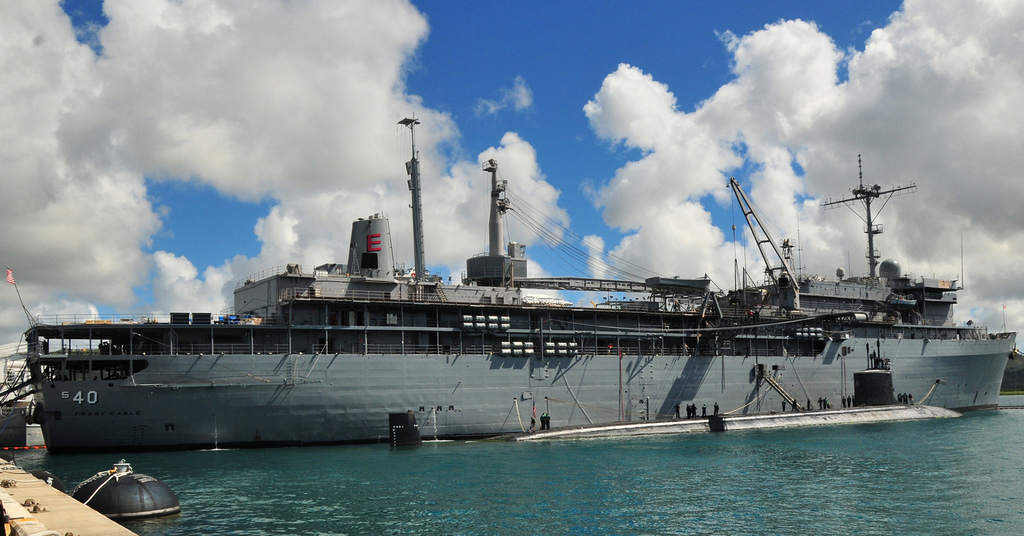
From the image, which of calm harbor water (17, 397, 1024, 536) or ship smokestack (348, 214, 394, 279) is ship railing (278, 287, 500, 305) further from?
calm harbor water (17, 397, 1024, 536)

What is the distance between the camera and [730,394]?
5522 cm

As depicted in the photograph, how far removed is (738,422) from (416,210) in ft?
80.5

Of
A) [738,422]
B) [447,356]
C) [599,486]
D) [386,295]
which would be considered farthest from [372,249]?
[738,422]

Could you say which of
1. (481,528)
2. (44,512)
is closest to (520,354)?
(481,528)

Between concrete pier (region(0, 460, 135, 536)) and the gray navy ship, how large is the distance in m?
15.6

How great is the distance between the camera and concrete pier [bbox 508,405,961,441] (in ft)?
147

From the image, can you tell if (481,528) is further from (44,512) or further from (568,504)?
(44,512)

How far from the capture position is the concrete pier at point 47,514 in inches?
642

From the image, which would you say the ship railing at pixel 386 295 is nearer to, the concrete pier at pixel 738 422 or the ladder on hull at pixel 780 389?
the concrete pier at pixel 738 422

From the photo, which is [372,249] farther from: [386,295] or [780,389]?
[780,389]

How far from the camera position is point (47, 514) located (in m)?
18.5

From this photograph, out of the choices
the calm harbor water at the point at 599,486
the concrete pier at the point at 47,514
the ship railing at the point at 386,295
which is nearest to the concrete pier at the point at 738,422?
the calm harbor water at the point at 599,486

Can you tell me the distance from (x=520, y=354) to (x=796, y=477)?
20.2 metres

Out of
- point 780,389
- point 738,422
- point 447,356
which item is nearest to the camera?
point 447,356
